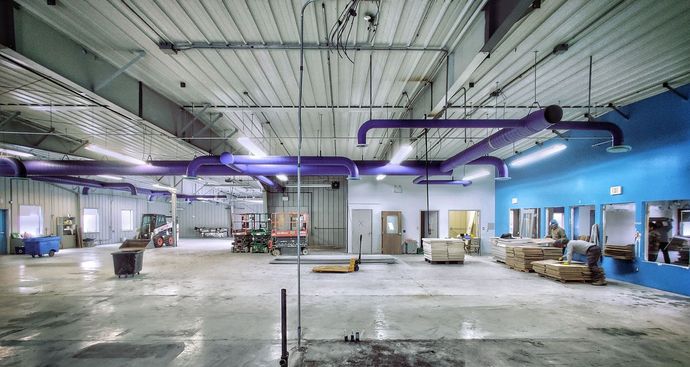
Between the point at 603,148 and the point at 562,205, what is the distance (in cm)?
264

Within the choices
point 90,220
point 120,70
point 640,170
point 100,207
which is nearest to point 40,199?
point 90,220

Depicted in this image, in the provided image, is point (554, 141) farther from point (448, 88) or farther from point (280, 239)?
Result: point (280, 239)

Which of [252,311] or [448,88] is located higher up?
[448,88]

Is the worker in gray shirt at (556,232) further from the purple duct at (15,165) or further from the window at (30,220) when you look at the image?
the window at (30,220)

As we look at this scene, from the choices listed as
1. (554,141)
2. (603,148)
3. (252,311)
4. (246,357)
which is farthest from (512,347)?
(554,141)

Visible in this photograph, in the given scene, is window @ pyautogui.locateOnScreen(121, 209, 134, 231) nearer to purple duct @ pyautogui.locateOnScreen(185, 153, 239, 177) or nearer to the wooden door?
purple duct @ pyautogui.locateOnScreen(185, 153, 239, 177)

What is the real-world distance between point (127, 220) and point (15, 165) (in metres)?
15.5

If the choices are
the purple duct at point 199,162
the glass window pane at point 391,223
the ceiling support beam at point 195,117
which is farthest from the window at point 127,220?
the glass window pane at point 391,223

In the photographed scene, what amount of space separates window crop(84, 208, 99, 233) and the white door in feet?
60.9

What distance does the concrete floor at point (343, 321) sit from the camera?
448 cm

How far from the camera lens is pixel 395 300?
7.29m

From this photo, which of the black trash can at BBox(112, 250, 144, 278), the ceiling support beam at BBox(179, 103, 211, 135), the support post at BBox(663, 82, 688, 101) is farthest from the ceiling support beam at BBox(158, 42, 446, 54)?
the black trash can at BBox(112, 250, 144, 278)

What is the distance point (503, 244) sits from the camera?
1290cm

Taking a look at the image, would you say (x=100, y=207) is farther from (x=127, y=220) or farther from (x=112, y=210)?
(x=127, y=220)
